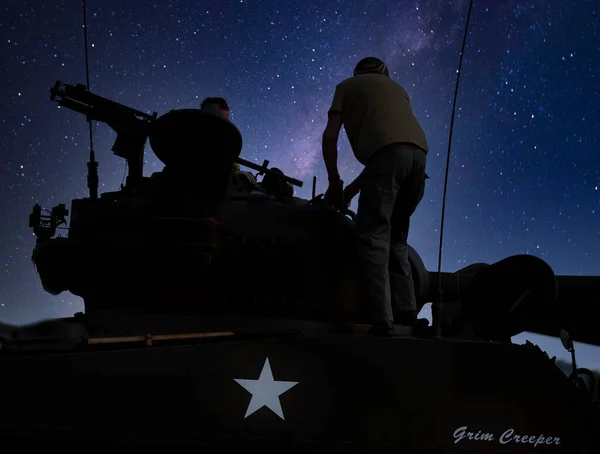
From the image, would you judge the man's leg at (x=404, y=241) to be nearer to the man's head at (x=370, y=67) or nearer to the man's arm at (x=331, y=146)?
the man's arm at (x=331, y=146)

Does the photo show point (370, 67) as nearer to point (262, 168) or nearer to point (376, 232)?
point (376, 232)

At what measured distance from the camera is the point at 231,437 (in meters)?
2.02

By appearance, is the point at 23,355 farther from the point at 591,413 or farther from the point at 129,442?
the point at 591,413

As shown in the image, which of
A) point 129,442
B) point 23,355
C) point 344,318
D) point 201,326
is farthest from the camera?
point 344,318

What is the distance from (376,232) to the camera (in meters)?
2.81

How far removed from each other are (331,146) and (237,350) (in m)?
1.46

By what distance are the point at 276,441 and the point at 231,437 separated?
18cm

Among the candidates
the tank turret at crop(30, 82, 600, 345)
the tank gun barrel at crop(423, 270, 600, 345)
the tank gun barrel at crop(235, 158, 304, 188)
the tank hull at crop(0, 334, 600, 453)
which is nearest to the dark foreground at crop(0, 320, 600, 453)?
the tank hull at crop(0, 334, 600, 453)

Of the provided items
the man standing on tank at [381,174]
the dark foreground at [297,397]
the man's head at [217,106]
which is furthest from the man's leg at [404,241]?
the man's head at [217,106]

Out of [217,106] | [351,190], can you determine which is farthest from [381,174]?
[217,106]

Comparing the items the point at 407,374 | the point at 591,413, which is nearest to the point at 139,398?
the point at 407,374

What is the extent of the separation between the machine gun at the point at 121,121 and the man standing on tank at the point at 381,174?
1491 millimetres

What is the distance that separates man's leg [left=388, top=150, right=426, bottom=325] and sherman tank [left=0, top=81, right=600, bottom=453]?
0.26 m

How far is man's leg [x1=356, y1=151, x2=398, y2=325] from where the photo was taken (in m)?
2.72
